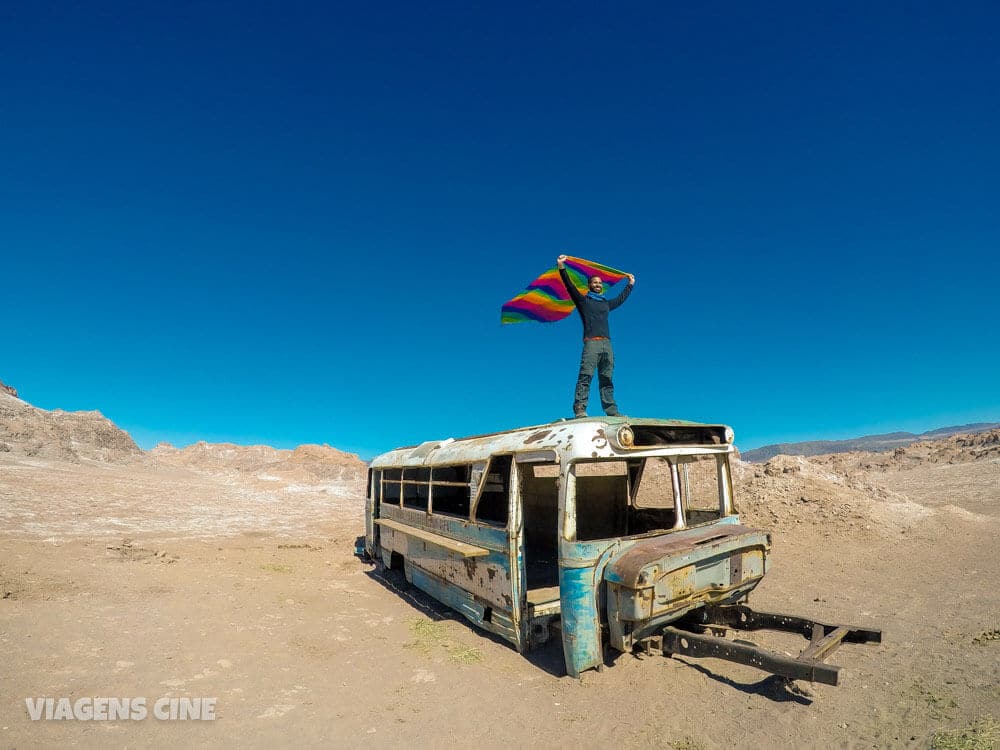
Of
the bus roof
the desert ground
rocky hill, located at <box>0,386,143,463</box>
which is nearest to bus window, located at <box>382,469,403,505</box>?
the desert ground

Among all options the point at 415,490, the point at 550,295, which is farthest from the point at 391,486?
the point at 550,295

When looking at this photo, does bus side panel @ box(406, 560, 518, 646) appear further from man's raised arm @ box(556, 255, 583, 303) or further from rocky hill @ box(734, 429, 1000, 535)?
rocky hill @ box(734, 429, 1000, 535)

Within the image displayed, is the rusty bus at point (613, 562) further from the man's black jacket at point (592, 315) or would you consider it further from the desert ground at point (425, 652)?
the man's black jacket at point (592, 315)

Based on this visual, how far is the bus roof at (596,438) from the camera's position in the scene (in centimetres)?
505

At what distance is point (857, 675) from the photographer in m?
5.09

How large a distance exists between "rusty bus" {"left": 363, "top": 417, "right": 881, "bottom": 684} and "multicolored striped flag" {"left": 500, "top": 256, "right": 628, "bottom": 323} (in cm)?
276

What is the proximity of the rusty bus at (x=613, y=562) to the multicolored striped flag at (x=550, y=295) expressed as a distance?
2760 millimetres

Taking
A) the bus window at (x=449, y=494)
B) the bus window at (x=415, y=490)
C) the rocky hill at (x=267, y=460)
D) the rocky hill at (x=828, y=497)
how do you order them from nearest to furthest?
the bus window at (x=415, y=490) < the bus window at (x=449, y=494) < the rocky hill at (x=828, y=497) < the rocky hill at (x=267, y=460)

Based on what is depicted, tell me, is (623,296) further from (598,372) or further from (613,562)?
(613,562)

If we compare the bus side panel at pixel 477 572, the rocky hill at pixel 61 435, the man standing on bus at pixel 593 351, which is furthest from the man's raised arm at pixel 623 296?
the rocky hill at pixel 61 435

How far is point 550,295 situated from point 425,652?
18.8ft

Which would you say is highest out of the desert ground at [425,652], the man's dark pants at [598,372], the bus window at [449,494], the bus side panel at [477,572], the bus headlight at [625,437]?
the man's dark pants at [598,372]

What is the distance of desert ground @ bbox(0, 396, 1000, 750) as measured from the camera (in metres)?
4.31

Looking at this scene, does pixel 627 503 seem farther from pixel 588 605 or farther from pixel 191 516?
pixel 191 516
